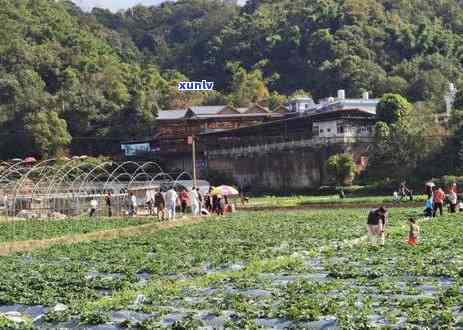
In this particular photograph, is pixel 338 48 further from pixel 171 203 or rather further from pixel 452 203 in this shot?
pixel 452 203

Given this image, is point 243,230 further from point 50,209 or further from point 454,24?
point 454,24

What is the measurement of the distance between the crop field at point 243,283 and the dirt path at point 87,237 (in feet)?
2.70

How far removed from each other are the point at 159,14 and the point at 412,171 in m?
129

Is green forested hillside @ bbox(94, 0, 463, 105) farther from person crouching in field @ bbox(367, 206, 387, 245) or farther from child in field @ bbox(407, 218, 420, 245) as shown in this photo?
child in field @ bbox(407, 218, 420, 245)

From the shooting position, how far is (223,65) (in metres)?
123

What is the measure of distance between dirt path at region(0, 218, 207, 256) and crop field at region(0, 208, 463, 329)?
32.4 inches

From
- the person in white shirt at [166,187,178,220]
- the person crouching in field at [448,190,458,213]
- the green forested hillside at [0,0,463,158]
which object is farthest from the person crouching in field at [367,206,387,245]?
the green forested hillside at [0,0,463,158]

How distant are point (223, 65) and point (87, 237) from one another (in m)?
97.6

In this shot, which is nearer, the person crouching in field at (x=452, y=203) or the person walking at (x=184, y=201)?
the person crouching in field at (x=452, y=203)

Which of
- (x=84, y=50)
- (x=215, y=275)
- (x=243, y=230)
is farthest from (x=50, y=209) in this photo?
(x=84, y=50)

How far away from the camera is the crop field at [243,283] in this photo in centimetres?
1197

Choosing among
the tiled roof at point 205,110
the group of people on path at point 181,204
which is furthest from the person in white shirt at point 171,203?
the tiled roof at point 205,110

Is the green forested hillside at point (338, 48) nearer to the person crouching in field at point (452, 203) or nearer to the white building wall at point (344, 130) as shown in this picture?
the white building wall at point (344, 130)

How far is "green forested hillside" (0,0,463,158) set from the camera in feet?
300
